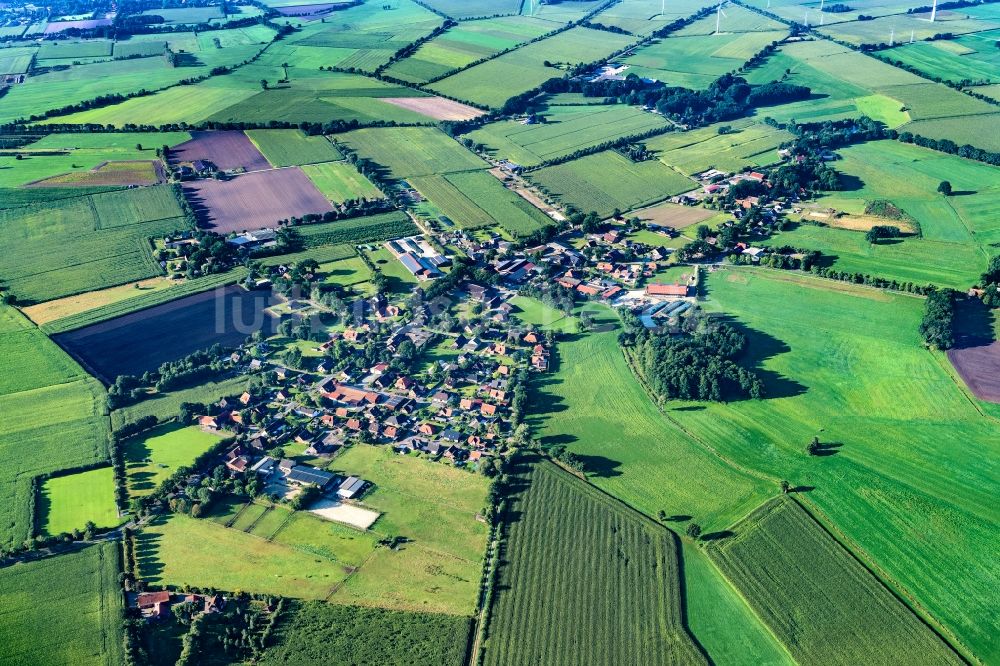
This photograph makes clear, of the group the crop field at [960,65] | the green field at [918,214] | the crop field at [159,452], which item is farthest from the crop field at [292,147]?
the crop field at [960,65]

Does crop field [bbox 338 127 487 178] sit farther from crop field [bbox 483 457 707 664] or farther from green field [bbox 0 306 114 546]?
crop field [bbox 483 457 707 664]

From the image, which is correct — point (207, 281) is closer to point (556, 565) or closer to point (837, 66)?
point (556, 565)

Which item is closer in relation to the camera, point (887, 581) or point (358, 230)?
point (887, 581)

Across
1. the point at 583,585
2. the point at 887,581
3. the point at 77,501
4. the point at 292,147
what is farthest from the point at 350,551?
the point at 292,147

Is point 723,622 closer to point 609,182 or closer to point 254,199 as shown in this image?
point 609,182

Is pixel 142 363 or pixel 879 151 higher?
pixel 879 151

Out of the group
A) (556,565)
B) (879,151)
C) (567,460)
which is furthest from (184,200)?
(879,151)

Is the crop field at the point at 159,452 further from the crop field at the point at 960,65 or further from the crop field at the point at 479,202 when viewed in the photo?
the crop field at the point at 960,65
